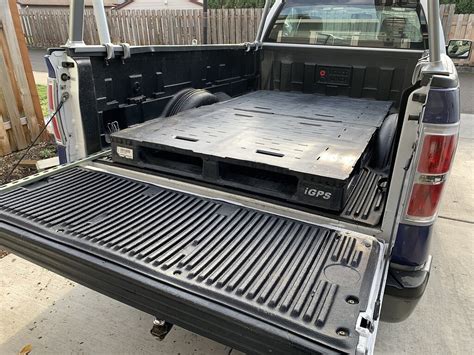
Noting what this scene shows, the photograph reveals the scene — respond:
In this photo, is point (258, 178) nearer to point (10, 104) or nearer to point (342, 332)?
point (342, 332)

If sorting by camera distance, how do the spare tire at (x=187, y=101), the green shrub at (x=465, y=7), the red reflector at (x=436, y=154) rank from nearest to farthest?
the red reflector at (x=436, y=154), the spare tire at (x=187, y=101), the green shrub at (x=465, y=7)

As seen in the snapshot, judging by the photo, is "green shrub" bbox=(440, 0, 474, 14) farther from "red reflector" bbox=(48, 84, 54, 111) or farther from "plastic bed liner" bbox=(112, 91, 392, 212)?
"red reflector" bbox=(48, 84, 54, 111)

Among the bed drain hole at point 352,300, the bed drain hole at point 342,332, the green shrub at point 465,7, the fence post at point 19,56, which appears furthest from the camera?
the green shrub at point 465,7

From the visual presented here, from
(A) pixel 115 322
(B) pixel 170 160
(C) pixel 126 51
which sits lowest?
(A) pixel 115 322

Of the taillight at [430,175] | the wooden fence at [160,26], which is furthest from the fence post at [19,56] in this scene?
the wooden fence at [160,26]

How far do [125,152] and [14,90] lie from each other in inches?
144

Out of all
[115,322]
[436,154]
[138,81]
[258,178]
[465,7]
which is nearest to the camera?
[436,154]

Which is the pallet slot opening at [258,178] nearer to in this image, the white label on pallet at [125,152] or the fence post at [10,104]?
the white label on pallet at [125,152]

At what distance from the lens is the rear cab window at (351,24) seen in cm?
421

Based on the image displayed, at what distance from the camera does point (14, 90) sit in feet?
17.1

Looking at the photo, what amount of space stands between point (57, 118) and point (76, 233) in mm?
1041

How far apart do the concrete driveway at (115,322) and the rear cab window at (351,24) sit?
248 centimetres

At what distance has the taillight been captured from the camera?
5.37 ft

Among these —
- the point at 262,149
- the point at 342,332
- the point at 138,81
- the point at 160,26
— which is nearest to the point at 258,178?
the point at 262,149
